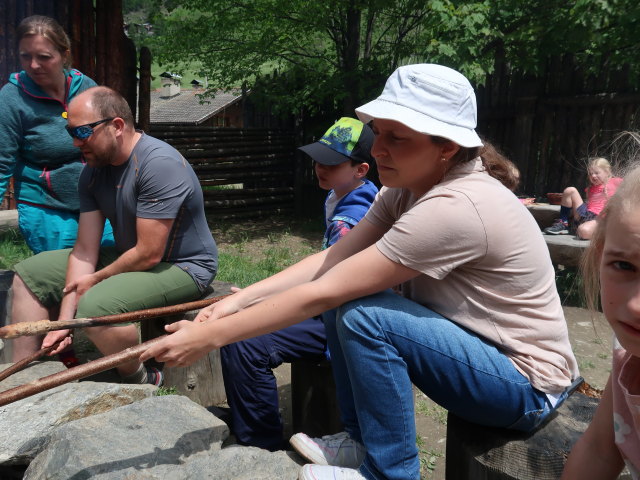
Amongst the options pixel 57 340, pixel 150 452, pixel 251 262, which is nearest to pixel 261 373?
pixel 150 452

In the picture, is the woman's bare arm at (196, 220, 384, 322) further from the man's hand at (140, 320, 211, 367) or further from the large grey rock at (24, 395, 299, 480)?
the large grey rock at (24, 395, 299, 480)


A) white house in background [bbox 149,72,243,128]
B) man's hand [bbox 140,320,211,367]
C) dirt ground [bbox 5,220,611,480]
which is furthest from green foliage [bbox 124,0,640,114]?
white house in background [bbox 149,72,243,128]

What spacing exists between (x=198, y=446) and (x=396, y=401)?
31.8 inches

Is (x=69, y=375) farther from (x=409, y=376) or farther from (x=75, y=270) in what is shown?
(x=75, y=270)

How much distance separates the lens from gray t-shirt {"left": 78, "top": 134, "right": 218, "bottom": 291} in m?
2.91

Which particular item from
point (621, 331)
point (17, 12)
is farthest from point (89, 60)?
point (621, 331)

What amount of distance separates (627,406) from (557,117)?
616 cm

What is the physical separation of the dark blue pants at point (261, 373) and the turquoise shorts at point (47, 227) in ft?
4.58

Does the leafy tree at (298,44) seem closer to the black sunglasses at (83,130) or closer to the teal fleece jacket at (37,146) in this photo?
the teal fleece jacket at (37,146)

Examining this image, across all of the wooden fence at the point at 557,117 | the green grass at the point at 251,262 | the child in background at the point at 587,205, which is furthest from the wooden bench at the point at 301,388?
the wooden fence at the point at 557,117

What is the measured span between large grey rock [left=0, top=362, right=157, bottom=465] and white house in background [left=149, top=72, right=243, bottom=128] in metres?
19.4

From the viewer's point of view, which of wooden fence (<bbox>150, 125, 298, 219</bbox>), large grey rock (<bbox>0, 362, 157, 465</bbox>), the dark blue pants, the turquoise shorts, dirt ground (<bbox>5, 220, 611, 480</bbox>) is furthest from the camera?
wooden fence (<bbox>150, 125, 298, 219</bbox>)

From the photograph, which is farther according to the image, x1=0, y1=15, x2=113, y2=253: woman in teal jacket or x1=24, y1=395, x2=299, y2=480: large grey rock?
x1=0, y1=15, x2=113, y2=253: woman in teal jacket

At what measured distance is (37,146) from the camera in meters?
3.37
